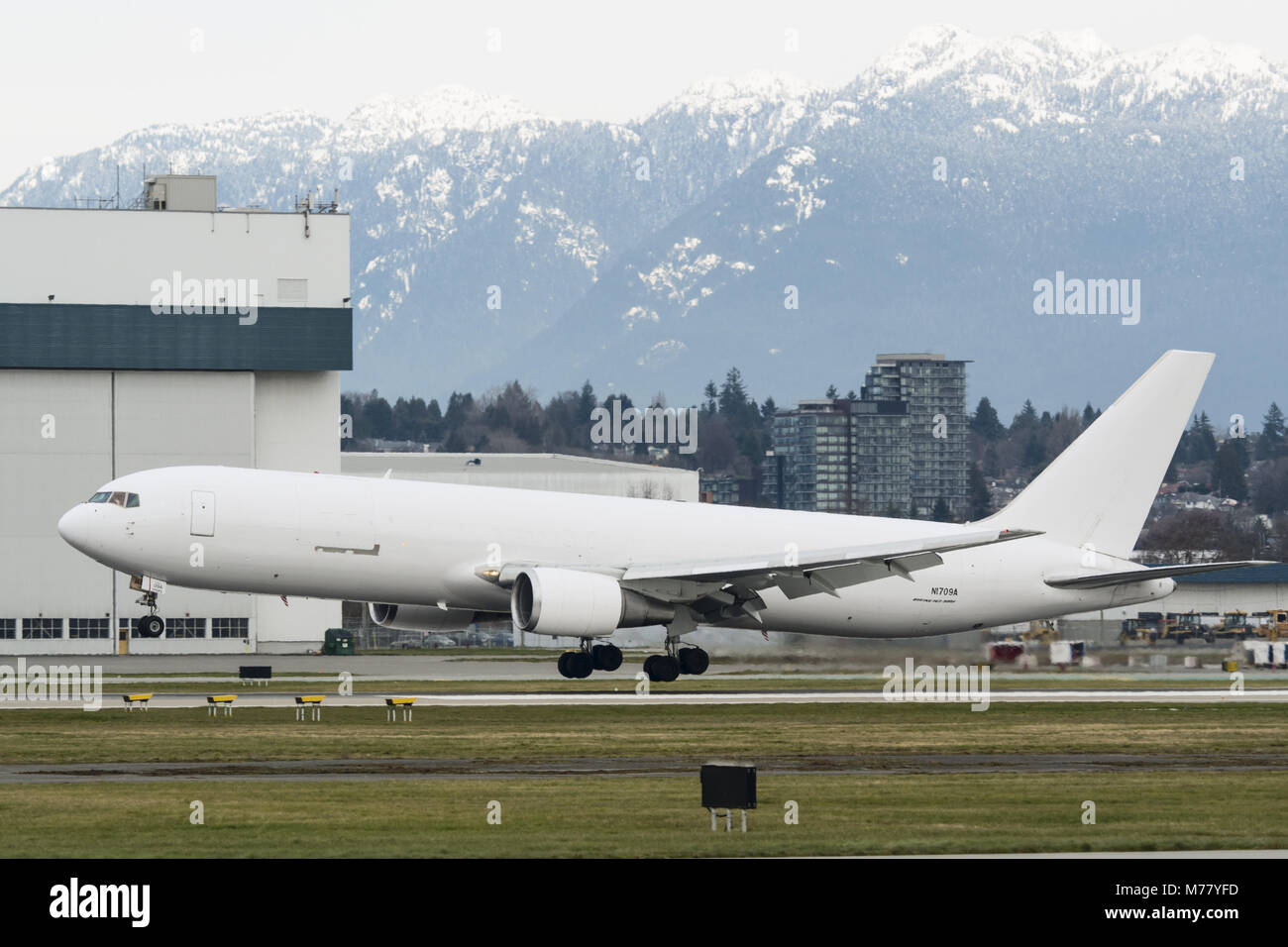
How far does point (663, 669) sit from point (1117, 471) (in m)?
13.9

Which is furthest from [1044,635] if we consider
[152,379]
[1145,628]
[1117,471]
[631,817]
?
[631,817]

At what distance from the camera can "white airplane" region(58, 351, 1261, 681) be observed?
4303cm


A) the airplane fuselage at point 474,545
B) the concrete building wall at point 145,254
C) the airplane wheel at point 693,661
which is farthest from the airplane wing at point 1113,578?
the concrete building wall at point 145,254

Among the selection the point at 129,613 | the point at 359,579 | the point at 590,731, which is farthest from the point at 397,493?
the point at 129,613

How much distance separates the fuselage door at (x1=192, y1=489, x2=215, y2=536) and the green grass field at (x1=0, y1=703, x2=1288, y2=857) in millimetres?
4129

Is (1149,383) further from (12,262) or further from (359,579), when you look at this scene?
(12,262)

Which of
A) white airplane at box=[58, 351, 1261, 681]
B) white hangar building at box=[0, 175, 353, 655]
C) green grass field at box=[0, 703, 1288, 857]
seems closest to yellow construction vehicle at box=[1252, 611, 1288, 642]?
white airplane at box=[58, 351, 1261, 681]

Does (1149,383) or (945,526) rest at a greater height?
(1149,383)

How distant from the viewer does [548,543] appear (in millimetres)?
46062

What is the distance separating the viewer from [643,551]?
1852 inches

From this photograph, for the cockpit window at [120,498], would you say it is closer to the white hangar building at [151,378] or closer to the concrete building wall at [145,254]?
the white hangar building at [151,378]
